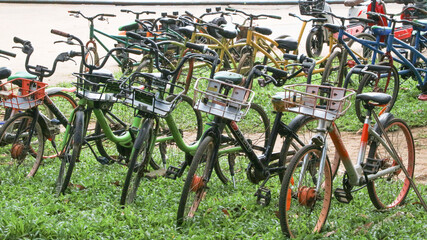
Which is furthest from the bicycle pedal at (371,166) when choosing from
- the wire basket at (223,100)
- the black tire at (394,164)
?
the wire basket at (223,100)

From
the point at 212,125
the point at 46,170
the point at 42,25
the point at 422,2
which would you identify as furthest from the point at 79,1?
the point at 212,125

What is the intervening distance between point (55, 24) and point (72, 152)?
516 inches

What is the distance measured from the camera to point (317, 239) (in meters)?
5.14

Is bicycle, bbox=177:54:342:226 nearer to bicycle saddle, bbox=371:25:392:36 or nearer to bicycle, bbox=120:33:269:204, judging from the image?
bicycle, bbox=120:33:269:204

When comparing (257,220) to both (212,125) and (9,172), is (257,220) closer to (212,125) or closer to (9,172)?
(212,125)

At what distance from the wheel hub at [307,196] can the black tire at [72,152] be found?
6.62 feet

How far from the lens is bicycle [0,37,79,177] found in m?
6.25

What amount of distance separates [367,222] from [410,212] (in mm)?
464

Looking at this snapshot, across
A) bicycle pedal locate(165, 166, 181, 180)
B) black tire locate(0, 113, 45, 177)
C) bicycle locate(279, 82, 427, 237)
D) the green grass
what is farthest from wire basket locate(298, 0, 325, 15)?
bicycle pedal locate(165, 166, 181, 180)

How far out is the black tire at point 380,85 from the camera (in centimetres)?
840

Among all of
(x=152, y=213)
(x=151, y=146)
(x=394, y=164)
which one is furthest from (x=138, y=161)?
(x=394, y=164)

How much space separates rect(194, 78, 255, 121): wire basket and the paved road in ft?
23.5

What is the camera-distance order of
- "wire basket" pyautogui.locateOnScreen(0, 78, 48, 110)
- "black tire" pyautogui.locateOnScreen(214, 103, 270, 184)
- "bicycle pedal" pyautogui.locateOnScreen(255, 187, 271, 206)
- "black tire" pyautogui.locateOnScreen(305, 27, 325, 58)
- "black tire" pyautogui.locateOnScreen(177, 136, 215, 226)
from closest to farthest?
"black tire" pyautogui.locateOnScreen(177, 136, 215, 226)
"bicycle pedal" pyautogui.locateOnScreen(255, 187, 271, 206)
"wire basket" pyautogui.locateOnScreen(0, 78, 48, 110)
"black tire" pyautogui.locateOnScreen(214, 103, 270, 184)
"black tire" pyautogui.locateOnScreen(305, 27, 325, 58)

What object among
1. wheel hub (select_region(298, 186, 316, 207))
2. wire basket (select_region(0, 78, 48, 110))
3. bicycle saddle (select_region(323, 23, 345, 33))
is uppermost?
bicycle saddle (select_region(323, 23, 345, 33))
